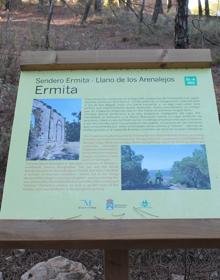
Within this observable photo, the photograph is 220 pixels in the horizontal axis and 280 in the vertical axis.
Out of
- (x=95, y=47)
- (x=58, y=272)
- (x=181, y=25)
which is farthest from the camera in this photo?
(x=95, y=47)

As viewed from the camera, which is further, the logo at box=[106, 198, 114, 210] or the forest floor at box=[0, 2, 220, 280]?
the forest floor at box=[0, 2, 220, 280]

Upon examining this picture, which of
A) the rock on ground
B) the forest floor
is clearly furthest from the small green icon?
the rock on ground

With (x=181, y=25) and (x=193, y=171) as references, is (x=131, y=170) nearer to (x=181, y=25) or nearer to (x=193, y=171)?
(x=193, y=171)

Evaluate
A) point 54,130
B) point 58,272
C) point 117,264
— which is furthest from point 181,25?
point 117,264

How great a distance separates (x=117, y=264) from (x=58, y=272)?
1.22 m

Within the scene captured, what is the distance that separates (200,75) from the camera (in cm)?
264

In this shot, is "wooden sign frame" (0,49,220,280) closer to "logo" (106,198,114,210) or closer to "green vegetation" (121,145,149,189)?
"logo" (106,198,114,210)

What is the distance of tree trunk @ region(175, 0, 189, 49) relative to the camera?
710 cm

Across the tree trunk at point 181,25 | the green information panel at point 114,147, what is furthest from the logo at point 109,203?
the tree trunk at point 181,25

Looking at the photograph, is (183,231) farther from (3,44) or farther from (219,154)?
(3,44)

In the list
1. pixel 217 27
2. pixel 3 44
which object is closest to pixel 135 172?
pixel 3 44

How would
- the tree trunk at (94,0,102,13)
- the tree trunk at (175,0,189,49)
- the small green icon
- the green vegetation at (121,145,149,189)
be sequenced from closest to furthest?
the green vegetation at (121,145,149,189) < the small green icon < the tree trunk at (175,0,189,49) < the tree trunk at (94,0,102,13)

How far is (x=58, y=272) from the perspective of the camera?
11.5 ft

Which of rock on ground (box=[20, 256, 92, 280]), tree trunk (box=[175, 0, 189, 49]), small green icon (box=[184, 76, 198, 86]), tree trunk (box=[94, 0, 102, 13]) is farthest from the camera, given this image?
tree trunk (box=[94, 0, 102, 13])
